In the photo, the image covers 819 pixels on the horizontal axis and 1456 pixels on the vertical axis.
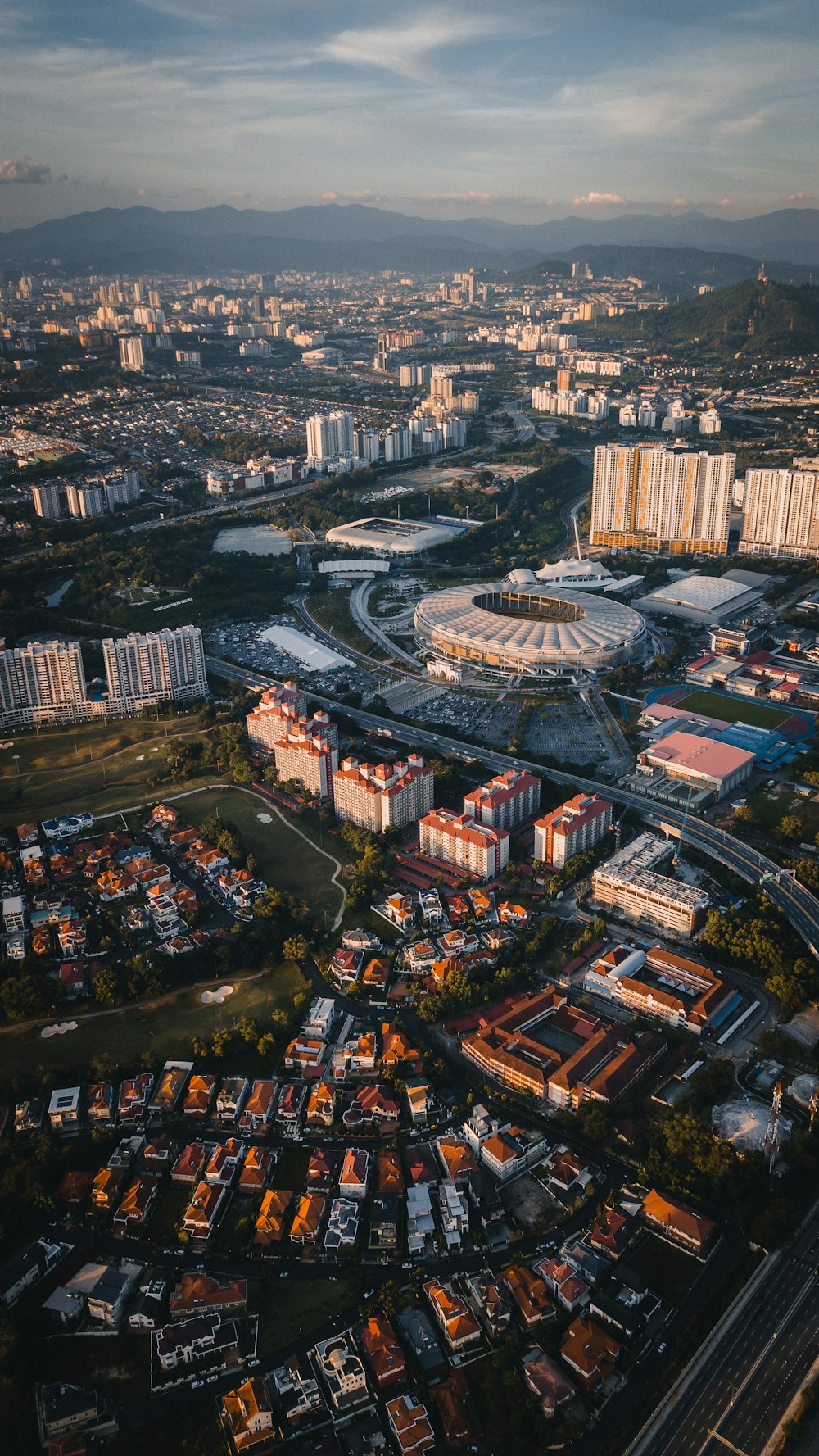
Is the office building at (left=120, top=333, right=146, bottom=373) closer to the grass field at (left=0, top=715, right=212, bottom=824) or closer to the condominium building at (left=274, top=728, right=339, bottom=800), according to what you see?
the grass field at (left=0, top=715, right=212, bottom=824)

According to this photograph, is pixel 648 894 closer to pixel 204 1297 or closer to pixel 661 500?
pixel 204 1297

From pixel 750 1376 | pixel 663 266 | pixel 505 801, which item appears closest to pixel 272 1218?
pixel 750 1376

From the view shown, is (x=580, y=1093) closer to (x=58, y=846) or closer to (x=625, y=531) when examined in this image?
(x=58, y=846)

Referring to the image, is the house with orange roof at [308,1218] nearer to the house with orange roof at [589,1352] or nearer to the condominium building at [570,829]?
the house with orange roof at [589,1352]

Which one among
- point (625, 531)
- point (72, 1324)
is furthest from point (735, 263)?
point (72, 1324)

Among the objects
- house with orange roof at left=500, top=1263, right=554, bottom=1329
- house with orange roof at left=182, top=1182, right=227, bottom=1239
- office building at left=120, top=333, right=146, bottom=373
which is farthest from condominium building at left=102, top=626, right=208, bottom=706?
office building at left=120, top=333, right=146, bottom=373

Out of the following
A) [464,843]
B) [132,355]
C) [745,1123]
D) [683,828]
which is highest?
[132,355]
